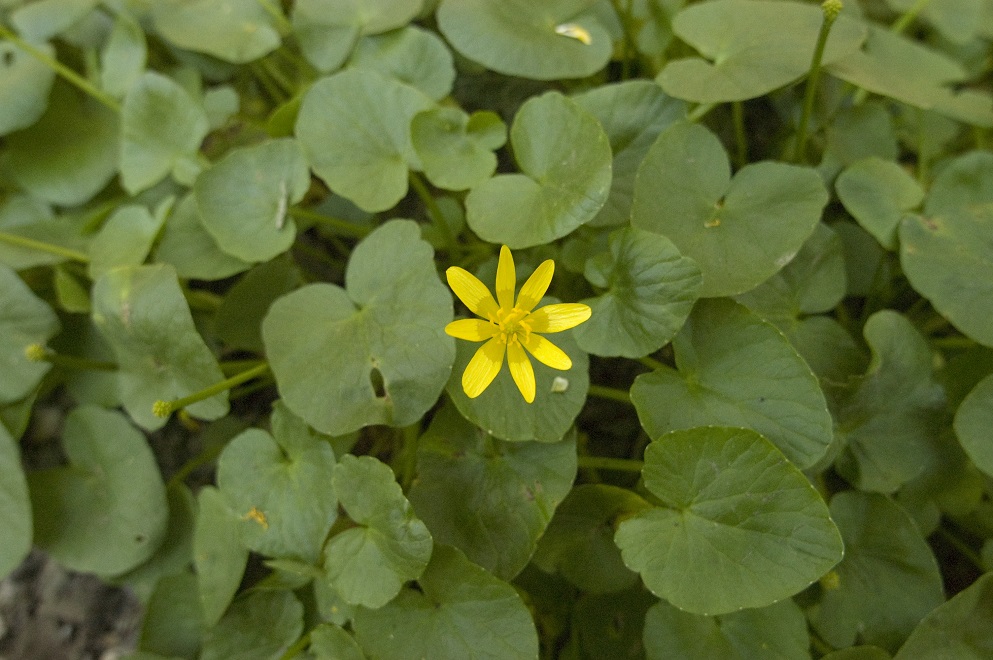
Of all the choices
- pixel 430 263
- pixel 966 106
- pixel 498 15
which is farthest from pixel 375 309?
pixel 966 106

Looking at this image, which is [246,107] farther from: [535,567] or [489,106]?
[535,567]

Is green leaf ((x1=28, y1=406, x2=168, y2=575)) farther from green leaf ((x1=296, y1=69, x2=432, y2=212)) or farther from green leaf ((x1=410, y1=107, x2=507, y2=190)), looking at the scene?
green leaf ((x1=410, y1=107, x2=507, y2=190))

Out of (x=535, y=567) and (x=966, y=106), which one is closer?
(x=535, y=567)

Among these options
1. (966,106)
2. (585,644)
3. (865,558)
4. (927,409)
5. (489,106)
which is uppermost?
(966,106)

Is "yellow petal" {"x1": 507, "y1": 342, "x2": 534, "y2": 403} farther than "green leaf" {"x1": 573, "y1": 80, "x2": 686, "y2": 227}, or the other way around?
"green leaf" {"x1": 573, "y1": 80, "x2": 686, "y2": 227}

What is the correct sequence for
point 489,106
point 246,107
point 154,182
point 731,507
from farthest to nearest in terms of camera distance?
point 246,107 < point 489,106 < point 154,182 < point 731,507

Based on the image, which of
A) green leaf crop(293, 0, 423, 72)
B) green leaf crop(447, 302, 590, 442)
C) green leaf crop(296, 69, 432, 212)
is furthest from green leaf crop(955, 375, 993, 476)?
green leaf crop(293, 0, 423, 72)
